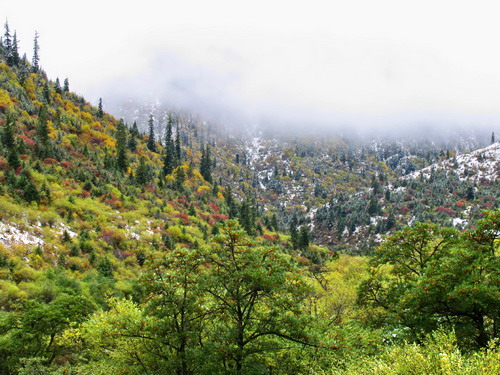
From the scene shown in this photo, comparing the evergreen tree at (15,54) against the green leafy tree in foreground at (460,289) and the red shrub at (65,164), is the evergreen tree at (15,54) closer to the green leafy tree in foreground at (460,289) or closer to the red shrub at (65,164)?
the red shrub at (65,164)

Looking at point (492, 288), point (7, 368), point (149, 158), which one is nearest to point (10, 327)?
point (7, 368)

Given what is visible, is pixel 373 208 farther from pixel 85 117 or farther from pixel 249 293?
pixel 249 293

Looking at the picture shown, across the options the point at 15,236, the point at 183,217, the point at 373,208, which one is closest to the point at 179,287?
the point at 15,236

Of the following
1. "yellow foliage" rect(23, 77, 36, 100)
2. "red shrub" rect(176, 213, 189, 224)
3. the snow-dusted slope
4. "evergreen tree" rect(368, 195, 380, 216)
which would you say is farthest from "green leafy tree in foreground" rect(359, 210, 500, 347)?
the snow-dusted slope

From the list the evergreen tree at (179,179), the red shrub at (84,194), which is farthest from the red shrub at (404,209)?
→ the red shrub at (84,194)

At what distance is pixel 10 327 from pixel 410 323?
22.4 metres

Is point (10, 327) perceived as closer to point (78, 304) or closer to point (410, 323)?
point (78, 304)

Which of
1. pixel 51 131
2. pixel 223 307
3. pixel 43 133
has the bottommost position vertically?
pixel 223 307

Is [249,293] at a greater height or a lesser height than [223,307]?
greater

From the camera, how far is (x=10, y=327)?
17.2 metres

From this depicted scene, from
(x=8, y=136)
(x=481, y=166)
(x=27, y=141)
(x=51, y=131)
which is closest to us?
(x=8, y=136)

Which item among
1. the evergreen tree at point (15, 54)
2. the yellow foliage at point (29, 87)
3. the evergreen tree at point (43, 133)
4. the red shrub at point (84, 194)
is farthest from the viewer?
the evergreen tree at point (15, 54)

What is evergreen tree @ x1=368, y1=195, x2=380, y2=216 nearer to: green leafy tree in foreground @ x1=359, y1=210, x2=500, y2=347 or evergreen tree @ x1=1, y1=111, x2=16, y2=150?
green leafy tree in foreground @ x1=359, y1=210, x2=500, y2=347

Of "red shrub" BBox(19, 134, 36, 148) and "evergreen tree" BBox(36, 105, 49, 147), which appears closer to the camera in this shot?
"red shrub" BBox(19, 134, 36, 148)
